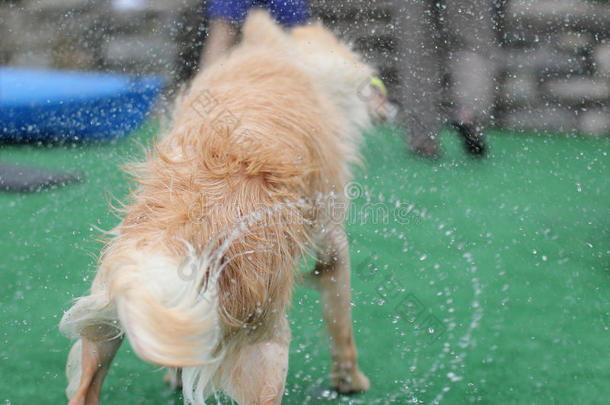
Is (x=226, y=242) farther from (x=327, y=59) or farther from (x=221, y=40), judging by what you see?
(x=221, y=40)

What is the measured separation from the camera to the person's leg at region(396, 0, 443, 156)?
212 inches

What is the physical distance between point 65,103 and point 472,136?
14.4 feet

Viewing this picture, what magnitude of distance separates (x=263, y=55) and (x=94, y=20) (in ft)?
22.8

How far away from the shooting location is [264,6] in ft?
10.4

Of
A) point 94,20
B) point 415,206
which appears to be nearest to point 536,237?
point 415,206

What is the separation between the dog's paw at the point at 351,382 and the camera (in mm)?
2506

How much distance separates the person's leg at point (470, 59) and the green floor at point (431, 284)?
3.87 ft

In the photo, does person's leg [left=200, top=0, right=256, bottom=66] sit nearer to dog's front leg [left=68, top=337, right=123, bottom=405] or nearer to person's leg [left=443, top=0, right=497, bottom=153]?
dog's front leg [left=68, top=337, right=123, bottom=405]

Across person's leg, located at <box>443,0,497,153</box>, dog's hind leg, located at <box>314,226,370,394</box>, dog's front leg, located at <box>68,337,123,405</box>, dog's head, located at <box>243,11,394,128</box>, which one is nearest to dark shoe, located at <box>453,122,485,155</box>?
person's leg, located at <box>443,0,497,153</box>

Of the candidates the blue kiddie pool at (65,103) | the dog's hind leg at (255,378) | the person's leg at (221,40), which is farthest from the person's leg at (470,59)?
the dog's hind leg at (255,378)

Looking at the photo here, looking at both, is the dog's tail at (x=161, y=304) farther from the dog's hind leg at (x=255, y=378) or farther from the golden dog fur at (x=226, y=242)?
the dog's hind leg at (x=255, y=378)

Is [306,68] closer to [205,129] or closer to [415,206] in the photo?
[205,129]

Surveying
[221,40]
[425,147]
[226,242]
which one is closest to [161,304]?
[226,242]

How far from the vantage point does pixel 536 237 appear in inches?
167
